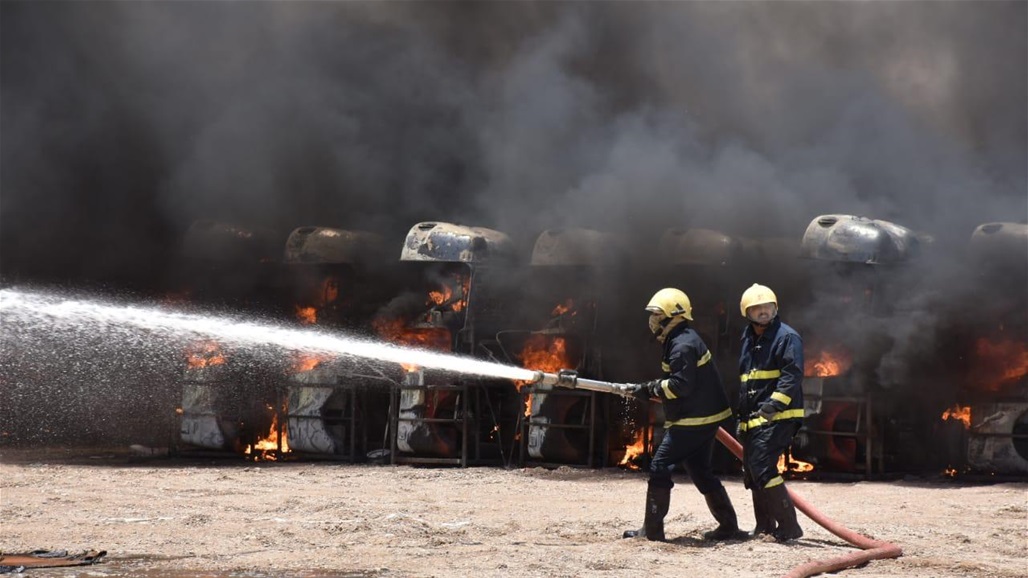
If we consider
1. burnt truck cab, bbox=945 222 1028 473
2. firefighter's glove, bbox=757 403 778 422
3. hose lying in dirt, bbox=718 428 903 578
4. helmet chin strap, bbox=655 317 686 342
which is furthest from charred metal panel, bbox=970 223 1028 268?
firefighter's glove, bbox=757 403 778 422

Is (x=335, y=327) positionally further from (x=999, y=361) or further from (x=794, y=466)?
(x=999, y=361)

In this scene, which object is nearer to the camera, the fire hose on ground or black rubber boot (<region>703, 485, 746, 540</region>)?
the fire hose on ground

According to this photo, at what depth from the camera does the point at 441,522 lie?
8.58 meters

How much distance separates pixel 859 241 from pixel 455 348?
176 inches

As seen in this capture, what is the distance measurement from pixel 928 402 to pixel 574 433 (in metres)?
3.62

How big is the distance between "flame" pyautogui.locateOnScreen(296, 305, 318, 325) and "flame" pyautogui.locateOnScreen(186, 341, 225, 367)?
46.8 inches

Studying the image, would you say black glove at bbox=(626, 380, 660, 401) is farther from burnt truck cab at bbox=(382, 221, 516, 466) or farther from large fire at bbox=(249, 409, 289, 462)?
large fire at bbox=(249, 409, 289, 462)

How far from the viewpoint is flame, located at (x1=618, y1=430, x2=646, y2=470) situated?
12.7 metres

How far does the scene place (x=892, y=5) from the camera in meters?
17.7

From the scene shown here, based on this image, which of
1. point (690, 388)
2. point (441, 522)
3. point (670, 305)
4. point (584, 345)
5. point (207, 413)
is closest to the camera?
point (690, 388)

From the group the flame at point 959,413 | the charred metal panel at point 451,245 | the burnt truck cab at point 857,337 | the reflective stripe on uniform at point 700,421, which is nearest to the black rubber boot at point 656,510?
the reflective stripe on uniform at point 700,421

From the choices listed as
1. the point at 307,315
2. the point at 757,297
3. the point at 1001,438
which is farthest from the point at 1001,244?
the point at 307,315

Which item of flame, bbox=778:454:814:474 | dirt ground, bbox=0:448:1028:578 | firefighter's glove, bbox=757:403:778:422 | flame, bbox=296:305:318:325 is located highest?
flame, bbox=296:305:318:325

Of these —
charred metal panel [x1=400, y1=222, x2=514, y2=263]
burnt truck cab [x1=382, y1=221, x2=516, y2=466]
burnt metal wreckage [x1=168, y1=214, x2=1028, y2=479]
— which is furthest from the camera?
charred metal panel [x1=400, y1=222, x2=514, y2=263]
